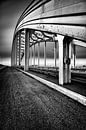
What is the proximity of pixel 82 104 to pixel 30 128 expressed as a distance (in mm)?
2395

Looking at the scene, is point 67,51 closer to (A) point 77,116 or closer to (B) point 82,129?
(A) point 77,116

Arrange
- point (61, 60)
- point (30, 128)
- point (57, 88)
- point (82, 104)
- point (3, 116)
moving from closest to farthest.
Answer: point (30, 128), point (3, 116), point (82, 104), point (57, 88), point (61, 60)

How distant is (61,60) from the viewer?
21.6ft

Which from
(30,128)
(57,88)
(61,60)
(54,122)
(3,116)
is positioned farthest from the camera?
(61,60)

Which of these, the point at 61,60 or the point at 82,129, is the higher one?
the point at 61,60

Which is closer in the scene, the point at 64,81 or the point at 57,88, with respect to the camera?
the point at 57,88

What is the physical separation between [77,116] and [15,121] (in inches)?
68.7

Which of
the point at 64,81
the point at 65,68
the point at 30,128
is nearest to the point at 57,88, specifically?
the point at 64,81

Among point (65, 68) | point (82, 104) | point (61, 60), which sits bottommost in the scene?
point (82, 104)

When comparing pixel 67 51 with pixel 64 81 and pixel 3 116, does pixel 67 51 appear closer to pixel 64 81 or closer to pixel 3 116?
pixel 64 81

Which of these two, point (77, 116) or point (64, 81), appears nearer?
point (77, 116)

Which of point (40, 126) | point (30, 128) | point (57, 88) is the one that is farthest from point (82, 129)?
point (57, 88)

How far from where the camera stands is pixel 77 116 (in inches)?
107

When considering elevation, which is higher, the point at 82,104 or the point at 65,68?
the point at 65,68
